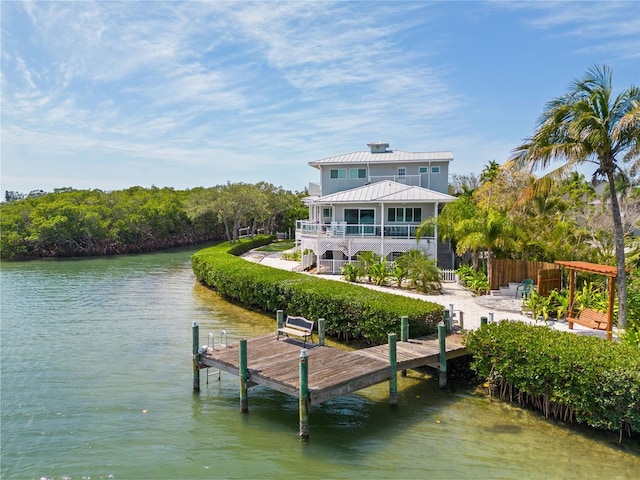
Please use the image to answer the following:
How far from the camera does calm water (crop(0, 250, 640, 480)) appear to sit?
9812 millimetres

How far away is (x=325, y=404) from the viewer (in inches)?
518

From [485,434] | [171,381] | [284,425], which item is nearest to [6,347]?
[171,381]

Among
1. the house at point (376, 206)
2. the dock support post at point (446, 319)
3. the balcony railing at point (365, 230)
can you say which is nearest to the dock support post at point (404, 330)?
the dock support post at point (446, 319)

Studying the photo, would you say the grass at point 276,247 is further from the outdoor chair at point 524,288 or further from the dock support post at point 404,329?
the dock support post at point 404,329

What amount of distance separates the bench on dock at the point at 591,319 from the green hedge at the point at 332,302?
15.6 ft

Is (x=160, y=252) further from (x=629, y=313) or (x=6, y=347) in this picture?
(x=629, y=313)

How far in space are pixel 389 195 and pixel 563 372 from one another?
68.4 feet

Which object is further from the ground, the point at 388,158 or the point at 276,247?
the point at 388,158

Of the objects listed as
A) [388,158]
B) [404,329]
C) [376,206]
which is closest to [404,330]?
[404,329]

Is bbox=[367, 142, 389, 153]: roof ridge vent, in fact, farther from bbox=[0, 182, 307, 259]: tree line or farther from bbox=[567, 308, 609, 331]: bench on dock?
bbox=[567, 308, 609, 331]: bench on dock

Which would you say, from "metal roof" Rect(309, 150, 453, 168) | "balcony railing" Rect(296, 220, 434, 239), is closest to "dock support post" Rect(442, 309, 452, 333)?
"balcony railing" Rect(296, 220, 434, 239)

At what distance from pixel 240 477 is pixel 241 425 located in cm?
228

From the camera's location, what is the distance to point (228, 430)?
454 inches

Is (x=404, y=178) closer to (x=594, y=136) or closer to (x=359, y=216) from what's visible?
(x=359, y=216)
